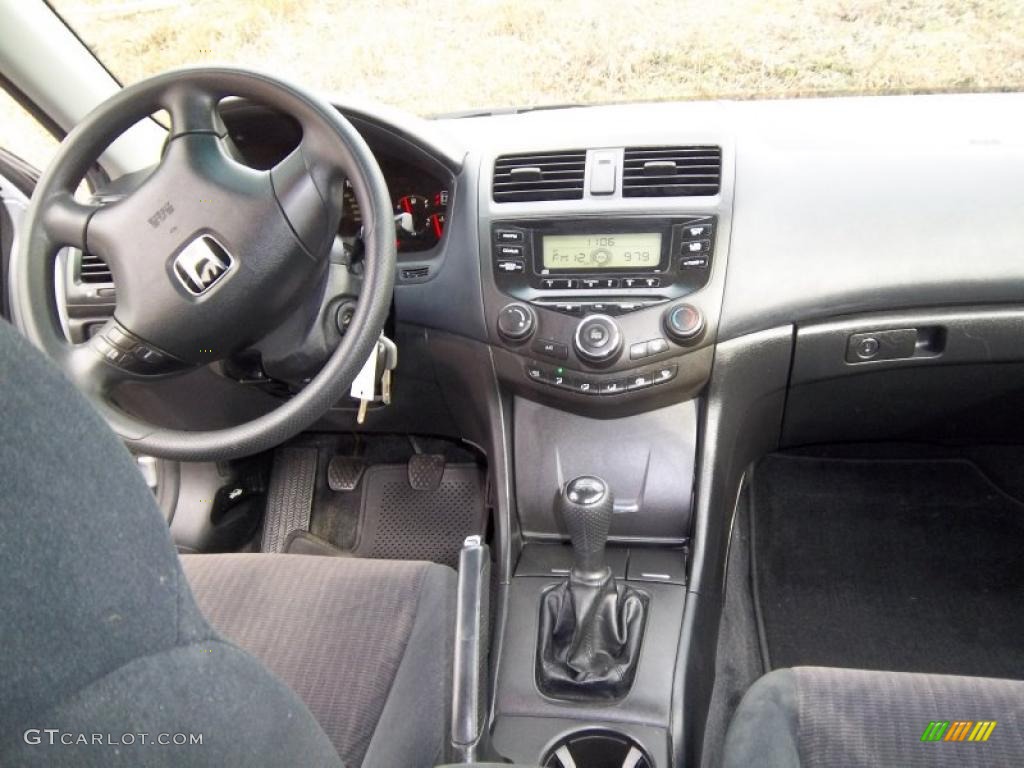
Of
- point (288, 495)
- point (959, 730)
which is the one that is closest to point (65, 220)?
point (288, 495)

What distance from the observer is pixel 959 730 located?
3.55 feet

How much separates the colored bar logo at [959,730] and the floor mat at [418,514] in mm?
1178

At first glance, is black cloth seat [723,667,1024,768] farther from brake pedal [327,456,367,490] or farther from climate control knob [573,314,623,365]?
brake pedal [327,456,367,490]

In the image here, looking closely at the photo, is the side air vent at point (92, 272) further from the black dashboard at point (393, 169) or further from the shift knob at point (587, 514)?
the shift knob at point (587, 514)

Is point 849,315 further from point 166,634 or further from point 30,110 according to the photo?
point 30,110

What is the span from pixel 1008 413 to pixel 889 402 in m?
0.26

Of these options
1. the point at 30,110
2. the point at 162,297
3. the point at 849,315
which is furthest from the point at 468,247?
the point at 30,110

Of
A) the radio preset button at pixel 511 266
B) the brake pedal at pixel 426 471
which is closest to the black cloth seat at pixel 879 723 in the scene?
the radio preset button at pixel 511 266

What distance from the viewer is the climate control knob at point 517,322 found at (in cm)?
163

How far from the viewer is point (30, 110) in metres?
1.72

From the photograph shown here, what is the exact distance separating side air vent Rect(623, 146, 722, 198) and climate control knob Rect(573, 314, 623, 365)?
0.23 meters

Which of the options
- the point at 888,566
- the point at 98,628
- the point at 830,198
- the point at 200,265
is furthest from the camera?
the point at 888,566

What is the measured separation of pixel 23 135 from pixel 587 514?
1.34 metres

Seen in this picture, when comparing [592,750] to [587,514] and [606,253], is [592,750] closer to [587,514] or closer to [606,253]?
[587,514]
